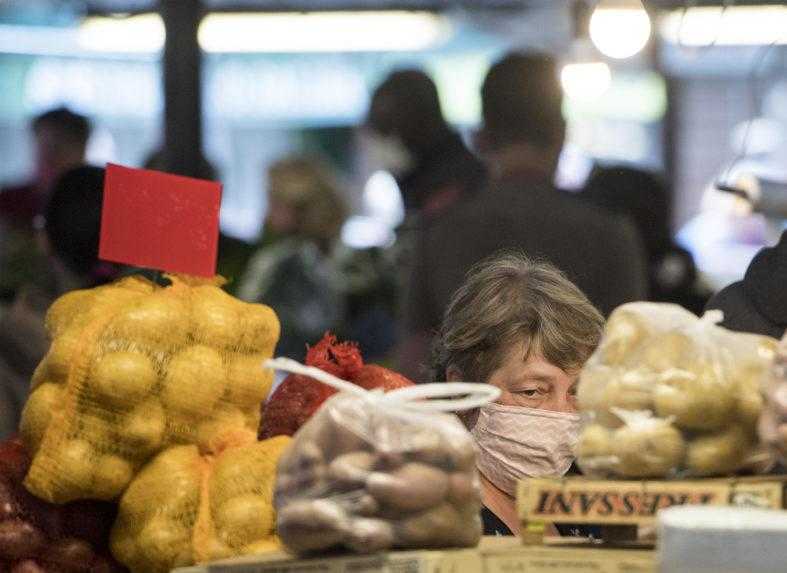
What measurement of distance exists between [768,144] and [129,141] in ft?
7.91

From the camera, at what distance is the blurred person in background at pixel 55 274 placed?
3.91 meters

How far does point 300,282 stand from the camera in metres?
5.20

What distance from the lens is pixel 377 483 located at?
5.96 ft

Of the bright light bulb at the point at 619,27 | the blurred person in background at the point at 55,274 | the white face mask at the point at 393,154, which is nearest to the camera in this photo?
the blurred person in background at the point at 55,274

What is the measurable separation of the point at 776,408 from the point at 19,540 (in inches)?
49.5

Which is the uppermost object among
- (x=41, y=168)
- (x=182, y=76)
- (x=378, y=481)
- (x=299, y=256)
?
(x=182, y=76)

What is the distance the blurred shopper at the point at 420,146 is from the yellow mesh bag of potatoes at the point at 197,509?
2215mm

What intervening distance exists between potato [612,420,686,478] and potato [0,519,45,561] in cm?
103

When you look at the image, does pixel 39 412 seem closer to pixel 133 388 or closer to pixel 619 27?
pixel 133 388

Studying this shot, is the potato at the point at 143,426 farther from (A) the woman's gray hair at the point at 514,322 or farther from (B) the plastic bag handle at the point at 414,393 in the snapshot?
(A) the woman's gray hair at the point at 514,322

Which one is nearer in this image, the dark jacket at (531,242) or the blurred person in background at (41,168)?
the dark jacket at (531,242)

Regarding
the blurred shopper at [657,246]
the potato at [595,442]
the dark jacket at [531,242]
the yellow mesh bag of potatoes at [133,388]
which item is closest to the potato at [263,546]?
the yellow mesh bag of potatoes at [133,388]

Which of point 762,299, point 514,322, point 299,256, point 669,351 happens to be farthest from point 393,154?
point 669,351

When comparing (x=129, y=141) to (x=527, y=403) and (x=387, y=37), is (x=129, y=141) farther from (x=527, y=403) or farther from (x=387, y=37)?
(x=527, y=403)
